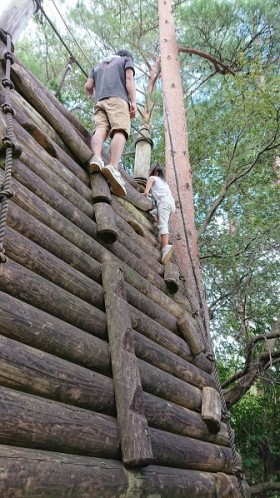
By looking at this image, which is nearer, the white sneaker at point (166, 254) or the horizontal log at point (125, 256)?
the horizontal log at point (125, 256)

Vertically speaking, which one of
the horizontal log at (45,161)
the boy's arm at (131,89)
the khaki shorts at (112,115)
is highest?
the boy's arm at (131,89)

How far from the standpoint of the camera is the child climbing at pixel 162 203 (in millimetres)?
4412

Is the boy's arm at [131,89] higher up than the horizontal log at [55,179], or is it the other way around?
the boy's arm at [131,89]

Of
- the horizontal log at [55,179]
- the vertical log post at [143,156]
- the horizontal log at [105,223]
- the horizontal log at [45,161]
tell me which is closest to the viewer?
the horizontal log at [55,179]

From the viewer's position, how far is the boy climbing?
13.2 feet

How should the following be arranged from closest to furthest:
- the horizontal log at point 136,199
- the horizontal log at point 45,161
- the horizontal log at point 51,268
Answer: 1. the horizontal log at point 51,268
2. the horizontal log at point 45,161
3. the horizontal log at point 136,199

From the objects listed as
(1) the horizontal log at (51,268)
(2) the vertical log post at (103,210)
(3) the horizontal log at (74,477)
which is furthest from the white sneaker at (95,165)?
(3) the horizontal log at (74,477)

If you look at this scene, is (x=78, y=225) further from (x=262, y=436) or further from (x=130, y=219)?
(x=262, y=436)

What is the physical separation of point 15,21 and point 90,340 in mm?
4197

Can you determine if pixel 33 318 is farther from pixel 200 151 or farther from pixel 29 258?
pixel 200 151

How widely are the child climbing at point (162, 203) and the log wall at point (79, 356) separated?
800mm

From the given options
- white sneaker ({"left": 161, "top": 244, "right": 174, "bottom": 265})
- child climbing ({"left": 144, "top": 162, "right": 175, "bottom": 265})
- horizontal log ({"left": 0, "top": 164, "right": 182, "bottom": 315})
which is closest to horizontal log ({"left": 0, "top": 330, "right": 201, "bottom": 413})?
horizontal log ({"left": 0, "top": 164, "right": 182, "bottom": 315})

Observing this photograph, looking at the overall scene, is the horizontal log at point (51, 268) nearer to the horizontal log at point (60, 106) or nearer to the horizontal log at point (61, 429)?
the horizontal log at point (61, 429)

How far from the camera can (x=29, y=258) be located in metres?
2.06
